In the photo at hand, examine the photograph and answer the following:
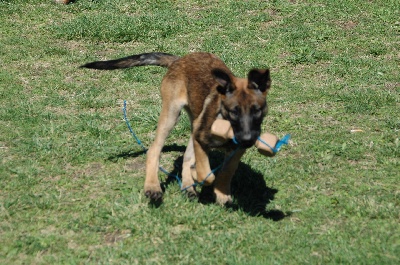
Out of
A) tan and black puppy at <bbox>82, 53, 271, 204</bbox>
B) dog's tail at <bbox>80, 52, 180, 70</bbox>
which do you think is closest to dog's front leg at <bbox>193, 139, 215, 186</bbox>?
tan and black puppy at <bbox>82, 53, 271, 204</bbox>

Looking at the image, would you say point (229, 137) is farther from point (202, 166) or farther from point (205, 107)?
point (205, 107)

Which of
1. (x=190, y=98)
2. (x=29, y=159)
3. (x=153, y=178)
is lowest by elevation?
(x=29, y=159)

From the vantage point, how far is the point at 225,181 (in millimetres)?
6352

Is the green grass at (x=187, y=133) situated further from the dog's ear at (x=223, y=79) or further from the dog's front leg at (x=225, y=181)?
the dog's ear at (x=223, y=79)

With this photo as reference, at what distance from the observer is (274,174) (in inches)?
281

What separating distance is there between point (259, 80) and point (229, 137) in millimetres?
600

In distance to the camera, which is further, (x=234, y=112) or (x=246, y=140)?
(x=234, y=112)

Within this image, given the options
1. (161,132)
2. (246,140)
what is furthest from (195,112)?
(246,140)

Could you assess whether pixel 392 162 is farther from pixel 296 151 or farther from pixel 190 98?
pixel 190 98

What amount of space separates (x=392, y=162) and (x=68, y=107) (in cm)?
437

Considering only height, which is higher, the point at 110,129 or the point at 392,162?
the point at 392,162

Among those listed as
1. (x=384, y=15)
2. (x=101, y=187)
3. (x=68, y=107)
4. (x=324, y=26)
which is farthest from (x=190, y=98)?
(x=384, y=15)

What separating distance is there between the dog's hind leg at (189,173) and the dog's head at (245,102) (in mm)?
952

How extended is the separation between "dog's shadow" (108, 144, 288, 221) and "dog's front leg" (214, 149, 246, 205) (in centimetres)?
10
